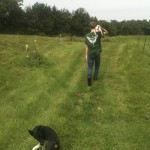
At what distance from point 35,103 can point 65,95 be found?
128 cm

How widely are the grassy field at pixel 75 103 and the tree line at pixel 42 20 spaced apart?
58.3m

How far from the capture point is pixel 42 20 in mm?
84938

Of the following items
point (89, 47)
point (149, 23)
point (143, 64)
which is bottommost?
point (149, 23)

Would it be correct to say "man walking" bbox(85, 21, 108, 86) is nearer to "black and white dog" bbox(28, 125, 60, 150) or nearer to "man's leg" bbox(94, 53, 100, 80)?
"man's leg" bbox(94, 53, 100, 80)

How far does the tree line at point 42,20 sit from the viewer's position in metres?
77.4

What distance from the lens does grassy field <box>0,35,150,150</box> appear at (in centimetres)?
851

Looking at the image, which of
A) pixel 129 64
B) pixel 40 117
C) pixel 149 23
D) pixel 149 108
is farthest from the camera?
pixel 149 23

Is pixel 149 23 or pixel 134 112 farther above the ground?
pixel 134 112

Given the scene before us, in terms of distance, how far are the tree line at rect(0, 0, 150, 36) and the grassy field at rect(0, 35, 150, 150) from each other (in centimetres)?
5834

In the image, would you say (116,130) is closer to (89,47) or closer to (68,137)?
(68,137)

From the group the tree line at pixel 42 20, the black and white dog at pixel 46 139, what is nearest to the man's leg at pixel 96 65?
the black and white dog at pixel 46 139

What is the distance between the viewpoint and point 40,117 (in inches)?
382

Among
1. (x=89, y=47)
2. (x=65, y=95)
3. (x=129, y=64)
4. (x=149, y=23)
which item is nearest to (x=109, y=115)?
(x=65, y=95)

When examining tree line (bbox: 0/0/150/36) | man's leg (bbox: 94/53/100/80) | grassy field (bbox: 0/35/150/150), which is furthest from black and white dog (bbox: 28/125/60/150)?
tree line (bbox: 0/0/150/36)
